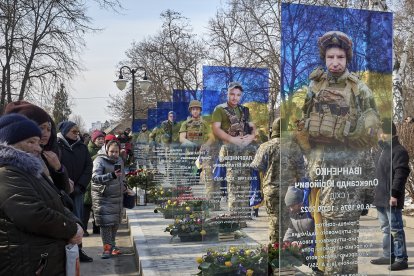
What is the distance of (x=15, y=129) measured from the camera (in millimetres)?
3129

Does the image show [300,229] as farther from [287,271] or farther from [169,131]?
[169,131]

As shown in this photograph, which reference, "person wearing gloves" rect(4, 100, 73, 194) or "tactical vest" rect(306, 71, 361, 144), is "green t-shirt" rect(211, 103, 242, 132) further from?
"tactical vest" rect(306, 71, 361, 144)

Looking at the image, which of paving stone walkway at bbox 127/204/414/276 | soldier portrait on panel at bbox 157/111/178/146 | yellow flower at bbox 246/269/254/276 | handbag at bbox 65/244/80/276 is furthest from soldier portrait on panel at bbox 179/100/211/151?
handbag at bbox 65/244/80/276

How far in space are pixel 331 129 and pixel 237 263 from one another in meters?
2.07

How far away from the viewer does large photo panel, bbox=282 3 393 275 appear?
3.49m

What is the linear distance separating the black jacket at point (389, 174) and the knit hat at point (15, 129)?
2452 mm

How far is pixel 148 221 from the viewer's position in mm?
10039

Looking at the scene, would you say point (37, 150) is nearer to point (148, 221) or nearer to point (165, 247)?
point (165, 247)

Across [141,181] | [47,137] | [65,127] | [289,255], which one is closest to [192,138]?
[65,127]

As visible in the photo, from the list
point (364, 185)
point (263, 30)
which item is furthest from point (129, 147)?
point (364, 185)

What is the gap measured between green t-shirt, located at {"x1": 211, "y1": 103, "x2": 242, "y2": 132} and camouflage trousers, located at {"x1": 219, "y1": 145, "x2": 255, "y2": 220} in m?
0.24

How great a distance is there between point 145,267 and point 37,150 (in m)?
3.39

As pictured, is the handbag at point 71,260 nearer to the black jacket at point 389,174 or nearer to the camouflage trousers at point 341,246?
the camouflage trousers at point 341,246

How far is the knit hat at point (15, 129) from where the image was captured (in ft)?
10.2
